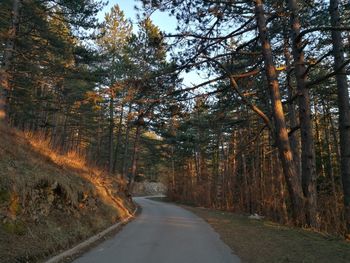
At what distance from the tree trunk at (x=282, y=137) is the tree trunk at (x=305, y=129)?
35 centimetres

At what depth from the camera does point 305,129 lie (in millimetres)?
11719

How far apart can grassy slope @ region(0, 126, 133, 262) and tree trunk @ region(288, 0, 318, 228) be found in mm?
7006

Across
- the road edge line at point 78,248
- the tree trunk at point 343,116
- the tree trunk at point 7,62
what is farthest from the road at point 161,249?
the tree trunk at point 7,62

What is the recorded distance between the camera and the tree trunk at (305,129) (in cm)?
1134

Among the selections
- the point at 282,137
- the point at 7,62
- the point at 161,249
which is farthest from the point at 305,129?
the point at 7,62

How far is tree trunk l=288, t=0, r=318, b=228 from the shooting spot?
1134 cm

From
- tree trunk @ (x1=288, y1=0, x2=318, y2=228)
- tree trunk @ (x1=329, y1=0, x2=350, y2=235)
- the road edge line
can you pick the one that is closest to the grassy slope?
the road edge line

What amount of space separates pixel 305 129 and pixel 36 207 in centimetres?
864

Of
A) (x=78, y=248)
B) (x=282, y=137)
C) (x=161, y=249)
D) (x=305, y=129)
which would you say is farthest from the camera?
(x=305, y=129)

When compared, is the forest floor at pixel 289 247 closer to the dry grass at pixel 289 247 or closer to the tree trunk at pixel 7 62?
the dry grass at pixel 289 247

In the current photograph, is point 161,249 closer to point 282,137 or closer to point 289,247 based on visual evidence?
point 289,247

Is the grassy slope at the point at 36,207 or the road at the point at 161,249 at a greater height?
the grassy slope at the point at 36,207

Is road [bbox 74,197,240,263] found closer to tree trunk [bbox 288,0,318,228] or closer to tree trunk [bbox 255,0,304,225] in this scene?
tree trunk [bbox 255,0,304,225]

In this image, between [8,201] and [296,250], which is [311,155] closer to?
[296,250]
